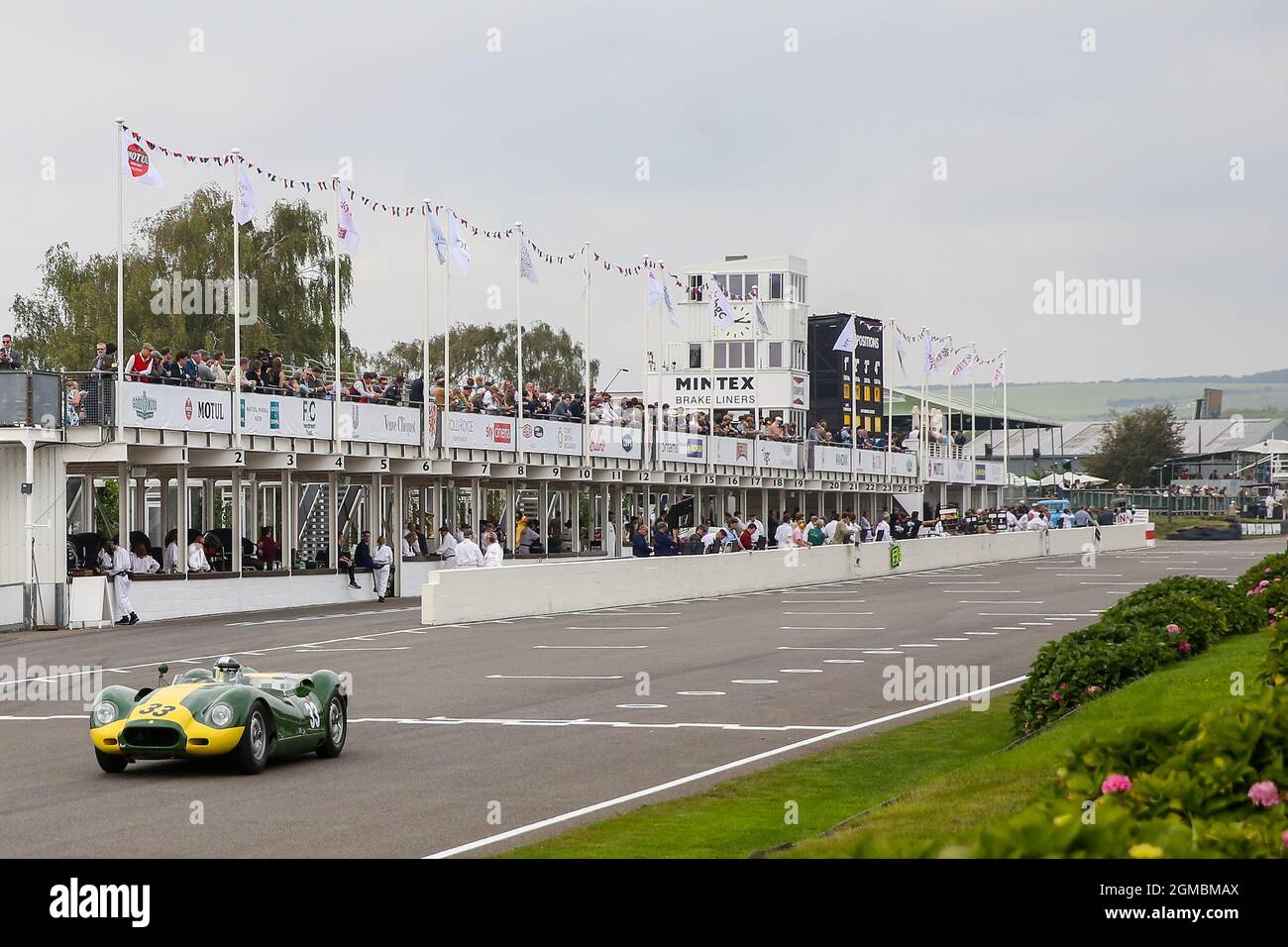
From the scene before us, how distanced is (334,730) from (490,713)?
11.2 ft

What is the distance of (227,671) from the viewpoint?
48.9ft

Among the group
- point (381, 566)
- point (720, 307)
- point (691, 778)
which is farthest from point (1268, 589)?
point (720, 307)

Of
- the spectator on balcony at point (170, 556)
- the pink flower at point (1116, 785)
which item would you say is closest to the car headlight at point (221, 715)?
the pink flower at point (1116, 785)

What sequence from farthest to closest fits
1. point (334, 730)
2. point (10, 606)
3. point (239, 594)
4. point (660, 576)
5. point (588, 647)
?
1. point (660, 576)
2. point (239, 594)
3. point (10, 606)
4. point (588, 647)
5. point (334, 730)

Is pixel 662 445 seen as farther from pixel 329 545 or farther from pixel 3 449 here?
pixel 3 449

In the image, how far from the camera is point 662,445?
183ft

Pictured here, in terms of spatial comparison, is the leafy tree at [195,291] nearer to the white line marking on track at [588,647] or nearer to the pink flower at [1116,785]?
the white line marking on track at [588,647]

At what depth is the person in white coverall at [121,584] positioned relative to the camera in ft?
111

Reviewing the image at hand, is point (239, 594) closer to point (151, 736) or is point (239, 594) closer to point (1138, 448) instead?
point (151, 736)

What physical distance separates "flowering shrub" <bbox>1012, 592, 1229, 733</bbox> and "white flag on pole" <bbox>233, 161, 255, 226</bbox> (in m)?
24.6

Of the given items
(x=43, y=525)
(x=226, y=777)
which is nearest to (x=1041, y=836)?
(x=226, y=777)

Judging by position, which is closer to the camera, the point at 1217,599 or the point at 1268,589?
the point at 1217,599

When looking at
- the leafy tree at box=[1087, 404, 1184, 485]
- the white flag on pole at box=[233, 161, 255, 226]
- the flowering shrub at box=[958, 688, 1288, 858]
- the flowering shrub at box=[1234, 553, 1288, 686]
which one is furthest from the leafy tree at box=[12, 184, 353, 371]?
the leafy tree at box=[1087, 404, 1184, 485]

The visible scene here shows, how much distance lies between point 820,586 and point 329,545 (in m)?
12.9
